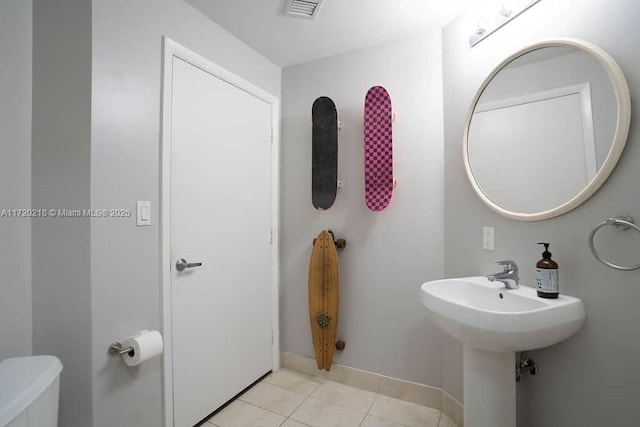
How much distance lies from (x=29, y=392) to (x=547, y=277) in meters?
1.84

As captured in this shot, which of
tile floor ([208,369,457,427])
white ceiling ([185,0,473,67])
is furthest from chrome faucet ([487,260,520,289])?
white ceiling ([185,0,473,67])

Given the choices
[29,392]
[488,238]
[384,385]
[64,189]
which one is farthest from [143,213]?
[384,385]

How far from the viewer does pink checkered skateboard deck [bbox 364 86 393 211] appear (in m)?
Result: 1.76

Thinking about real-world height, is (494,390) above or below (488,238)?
below

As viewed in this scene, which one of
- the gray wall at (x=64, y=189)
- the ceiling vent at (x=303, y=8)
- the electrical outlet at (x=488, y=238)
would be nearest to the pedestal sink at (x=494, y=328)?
the electrical outlet at (x=488, y=238)

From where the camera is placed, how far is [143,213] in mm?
1307

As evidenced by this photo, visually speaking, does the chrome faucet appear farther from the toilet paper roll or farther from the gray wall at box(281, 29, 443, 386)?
the toilet paper roll

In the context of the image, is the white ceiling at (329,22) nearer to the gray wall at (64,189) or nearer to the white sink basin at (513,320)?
the gray wall at (64,189)

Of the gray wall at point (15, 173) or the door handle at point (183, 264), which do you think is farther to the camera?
the door handle at point (183, 264)

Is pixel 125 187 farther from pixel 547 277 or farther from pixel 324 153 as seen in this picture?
pixel 547 277

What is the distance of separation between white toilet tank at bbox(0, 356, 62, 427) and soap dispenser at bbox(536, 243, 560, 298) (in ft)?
5.92

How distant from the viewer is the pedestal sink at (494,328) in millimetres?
942

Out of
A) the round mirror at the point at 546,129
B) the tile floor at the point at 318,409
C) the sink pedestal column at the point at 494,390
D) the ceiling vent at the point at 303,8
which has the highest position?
the ceiling vent at the point at 303,8

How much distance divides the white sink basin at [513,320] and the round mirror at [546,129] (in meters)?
0.37
